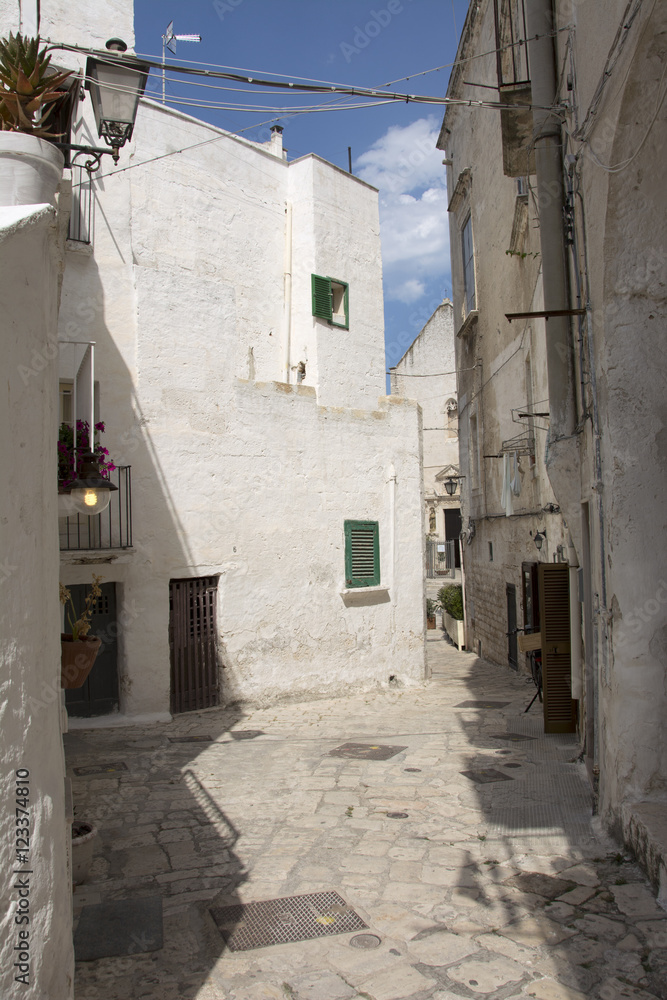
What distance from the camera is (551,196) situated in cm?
650

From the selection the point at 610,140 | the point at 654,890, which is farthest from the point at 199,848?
the point at 610,140

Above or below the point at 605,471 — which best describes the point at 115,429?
above

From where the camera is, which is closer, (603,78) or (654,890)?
(654,890)

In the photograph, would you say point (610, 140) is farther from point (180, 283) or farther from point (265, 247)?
point (265, 247)

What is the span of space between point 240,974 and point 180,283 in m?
9.29

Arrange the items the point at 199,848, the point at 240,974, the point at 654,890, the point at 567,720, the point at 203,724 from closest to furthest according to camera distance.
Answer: the point at 240,974, the point at 654,890, the point at 199,848, the point at 567,720, the point at 203,724

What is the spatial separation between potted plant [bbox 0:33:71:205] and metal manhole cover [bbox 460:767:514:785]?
19.3ft

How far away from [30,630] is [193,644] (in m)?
7.92

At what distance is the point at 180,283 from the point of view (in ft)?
36.2

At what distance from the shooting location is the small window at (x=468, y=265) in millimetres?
16781

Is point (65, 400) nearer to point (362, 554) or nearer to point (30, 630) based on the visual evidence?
point (362, 554)

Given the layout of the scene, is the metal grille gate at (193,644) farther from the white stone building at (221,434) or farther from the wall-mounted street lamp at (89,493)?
the wall-mounted street lamp at (89,493)

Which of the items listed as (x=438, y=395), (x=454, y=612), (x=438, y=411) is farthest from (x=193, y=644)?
(x=438, y=395)

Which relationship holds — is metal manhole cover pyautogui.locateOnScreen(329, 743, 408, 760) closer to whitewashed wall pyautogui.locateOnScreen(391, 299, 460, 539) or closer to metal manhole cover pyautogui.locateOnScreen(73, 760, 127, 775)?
metal manhole cover pyautogui.locateOnScreen(73, 760, 127, 775)
